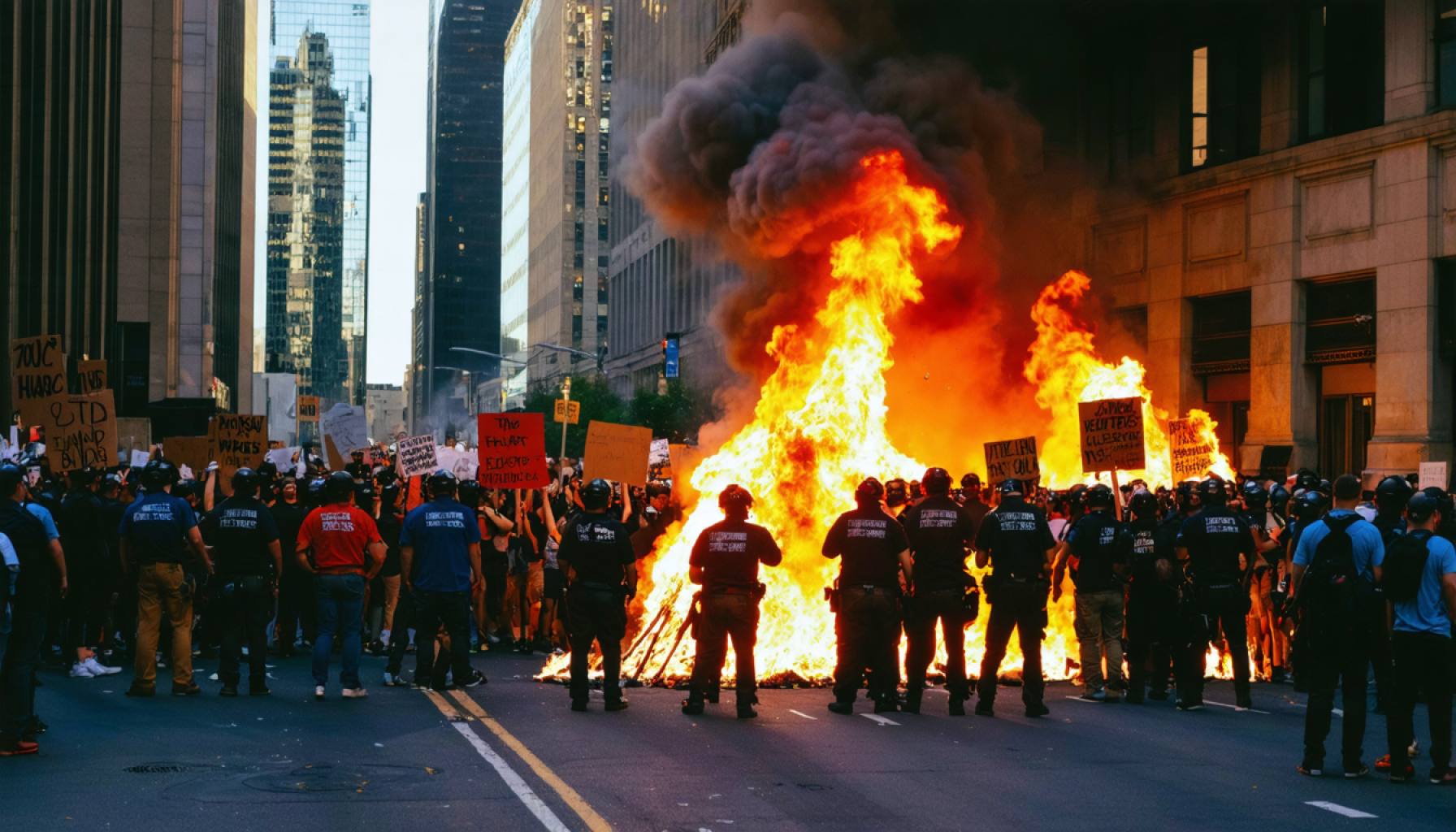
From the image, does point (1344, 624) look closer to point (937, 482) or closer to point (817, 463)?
point (937, 482)

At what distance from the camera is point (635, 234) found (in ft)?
259

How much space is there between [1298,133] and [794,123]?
367 inches

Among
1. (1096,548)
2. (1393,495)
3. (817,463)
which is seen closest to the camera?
(1393,495)

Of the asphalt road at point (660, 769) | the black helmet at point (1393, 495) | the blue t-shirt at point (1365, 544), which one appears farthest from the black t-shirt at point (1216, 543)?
the blue t-shirt at point (1365, 544)

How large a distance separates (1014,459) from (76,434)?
993 centimetres

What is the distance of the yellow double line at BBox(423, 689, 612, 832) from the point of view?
762 cm

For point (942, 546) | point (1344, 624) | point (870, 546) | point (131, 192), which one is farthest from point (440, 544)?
point (131, 192)

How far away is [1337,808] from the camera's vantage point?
323 inches

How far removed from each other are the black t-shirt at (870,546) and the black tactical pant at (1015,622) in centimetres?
77

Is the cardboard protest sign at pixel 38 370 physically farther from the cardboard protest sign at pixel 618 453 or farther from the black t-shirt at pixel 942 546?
the black t-shirt at pixel 942 546

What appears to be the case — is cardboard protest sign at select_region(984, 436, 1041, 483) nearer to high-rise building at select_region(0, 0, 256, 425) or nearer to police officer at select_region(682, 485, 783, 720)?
police officer at select_region(682, 485, 783, 720)

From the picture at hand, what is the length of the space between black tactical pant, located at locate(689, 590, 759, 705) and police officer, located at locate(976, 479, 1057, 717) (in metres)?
1.72

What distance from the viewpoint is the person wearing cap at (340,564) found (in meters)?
12.3

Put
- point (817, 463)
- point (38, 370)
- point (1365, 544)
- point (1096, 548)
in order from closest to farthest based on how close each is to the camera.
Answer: point (1365, 544) < point (1096, 548) < point (817, 463) < point (38, 370)
